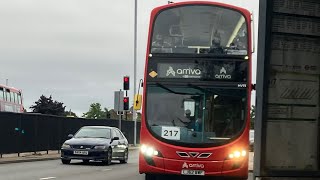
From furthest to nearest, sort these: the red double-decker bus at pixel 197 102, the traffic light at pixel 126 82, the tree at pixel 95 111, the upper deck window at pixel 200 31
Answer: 1. the tree at pixel 95 111
2. the traffic light at pixel 126 82
3. the upper deck window at pixel 200 31
4. the red double-decker bus at pixel 197 102


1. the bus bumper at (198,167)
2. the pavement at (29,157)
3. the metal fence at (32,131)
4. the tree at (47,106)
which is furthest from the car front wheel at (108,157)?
the tree at (47,106)

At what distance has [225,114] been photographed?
1218 cm

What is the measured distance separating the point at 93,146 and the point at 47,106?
248 feet

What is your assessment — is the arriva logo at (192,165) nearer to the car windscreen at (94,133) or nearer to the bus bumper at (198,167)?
the bus bumper at (198,167)

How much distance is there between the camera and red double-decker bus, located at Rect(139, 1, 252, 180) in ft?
39.5

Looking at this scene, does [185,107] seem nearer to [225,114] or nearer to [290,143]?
[225,114]

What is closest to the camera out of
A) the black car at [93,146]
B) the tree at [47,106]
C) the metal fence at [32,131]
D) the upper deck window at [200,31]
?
the upper deck window at [200,31]

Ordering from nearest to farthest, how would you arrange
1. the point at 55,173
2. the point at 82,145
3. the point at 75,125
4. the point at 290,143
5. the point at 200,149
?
the point at 290,143, the point at 200,149, the point at 55,173, the point at 82,145, the point at 75,125

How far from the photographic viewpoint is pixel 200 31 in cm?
1244

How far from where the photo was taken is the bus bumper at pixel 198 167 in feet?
39.2

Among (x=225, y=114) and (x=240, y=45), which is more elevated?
(x=240, y=45)

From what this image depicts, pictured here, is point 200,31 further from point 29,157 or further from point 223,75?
point 29,157

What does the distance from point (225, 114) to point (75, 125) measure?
67.7 feet

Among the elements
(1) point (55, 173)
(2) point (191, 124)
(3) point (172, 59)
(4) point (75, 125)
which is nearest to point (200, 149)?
(2) point (191, 124)
